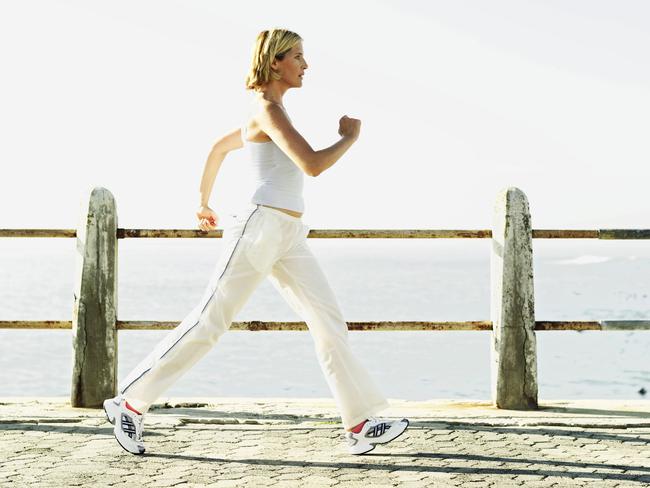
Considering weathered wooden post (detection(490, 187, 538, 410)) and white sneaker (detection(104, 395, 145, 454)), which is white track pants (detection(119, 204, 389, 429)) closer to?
white sneaker (detection(104, 395, 145, 454))

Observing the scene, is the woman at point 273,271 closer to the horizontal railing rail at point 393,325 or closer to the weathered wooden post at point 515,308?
the horizontal railing rail at point 393,325

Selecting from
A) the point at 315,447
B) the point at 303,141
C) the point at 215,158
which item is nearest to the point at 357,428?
the point at 315,447

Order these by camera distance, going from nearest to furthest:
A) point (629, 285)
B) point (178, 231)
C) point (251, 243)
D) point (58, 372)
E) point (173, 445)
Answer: point (251, 243), point (173, 445), point (178, 231), point (58, 372), point (629, 285)

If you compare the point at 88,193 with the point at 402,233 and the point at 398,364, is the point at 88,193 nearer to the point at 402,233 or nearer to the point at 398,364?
the point at 402,233

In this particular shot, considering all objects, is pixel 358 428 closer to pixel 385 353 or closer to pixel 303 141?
pixel 303 141

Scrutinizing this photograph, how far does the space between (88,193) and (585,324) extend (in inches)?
137

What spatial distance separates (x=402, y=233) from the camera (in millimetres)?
7094

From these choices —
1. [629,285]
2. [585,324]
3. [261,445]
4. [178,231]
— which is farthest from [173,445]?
[629,285]

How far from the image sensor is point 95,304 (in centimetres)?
714

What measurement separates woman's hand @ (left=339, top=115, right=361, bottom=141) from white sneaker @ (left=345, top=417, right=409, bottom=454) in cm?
153

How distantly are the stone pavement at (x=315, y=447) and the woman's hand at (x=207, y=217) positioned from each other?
3.98ft

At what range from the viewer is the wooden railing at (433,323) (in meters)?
7.05

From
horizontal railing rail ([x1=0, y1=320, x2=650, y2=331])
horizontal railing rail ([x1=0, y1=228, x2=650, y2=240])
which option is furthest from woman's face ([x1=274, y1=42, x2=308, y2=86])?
horizontal railing rail ([x1=0, y1=320, x2=650, y2=331])

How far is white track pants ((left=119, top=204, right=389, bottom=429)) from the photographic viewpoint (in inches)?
209
